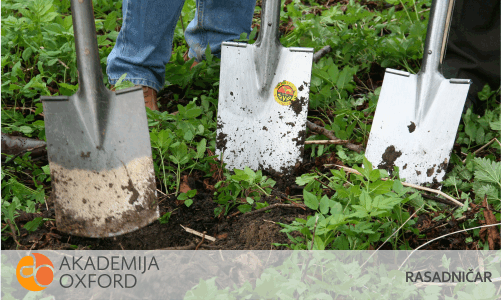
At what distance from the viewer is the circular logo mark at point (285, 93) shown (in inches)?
64.7

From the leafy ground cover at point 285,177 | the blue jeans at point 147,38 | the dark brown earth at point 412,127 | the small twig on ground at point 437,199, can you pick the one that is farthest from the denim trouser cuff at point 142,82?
the small twig on ground at point 437,199

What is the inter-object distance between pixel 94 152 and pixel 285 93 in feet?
2.54

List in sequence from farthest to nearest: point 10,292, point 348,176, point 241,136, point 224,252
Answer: point 241,136 < point 348,176 < point 224,252 < point 10,292

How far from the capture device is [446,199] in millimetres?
1435

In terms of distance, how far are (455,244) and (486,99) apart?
114cm

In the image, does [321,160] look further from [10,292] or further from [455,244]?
[10,292]

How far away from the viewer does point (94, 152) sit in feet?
4.19

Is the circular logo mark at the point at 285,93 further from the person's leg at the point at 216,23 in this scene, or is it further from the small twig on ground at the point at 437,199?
the person's leg at the point at 216,23

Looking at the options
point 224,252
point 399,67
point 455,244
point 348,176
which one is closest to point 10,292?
point 224,252

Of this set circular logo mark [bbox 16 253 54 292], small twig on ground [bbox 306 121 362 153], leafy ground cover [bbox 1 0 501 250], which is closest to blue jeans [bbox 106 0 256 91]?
leafy ground cover [bbox 1 0 501 250]

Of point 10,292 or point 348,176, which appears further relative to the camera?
point 348,176

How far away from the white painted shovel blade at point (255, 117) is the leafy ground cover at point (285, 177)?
0.26ft

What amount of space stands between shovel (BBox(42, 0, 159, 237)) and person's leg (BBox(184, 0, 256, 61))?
1.05 metres

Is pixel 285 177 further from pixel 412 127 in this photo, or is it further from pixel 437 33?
pixel 437 33
